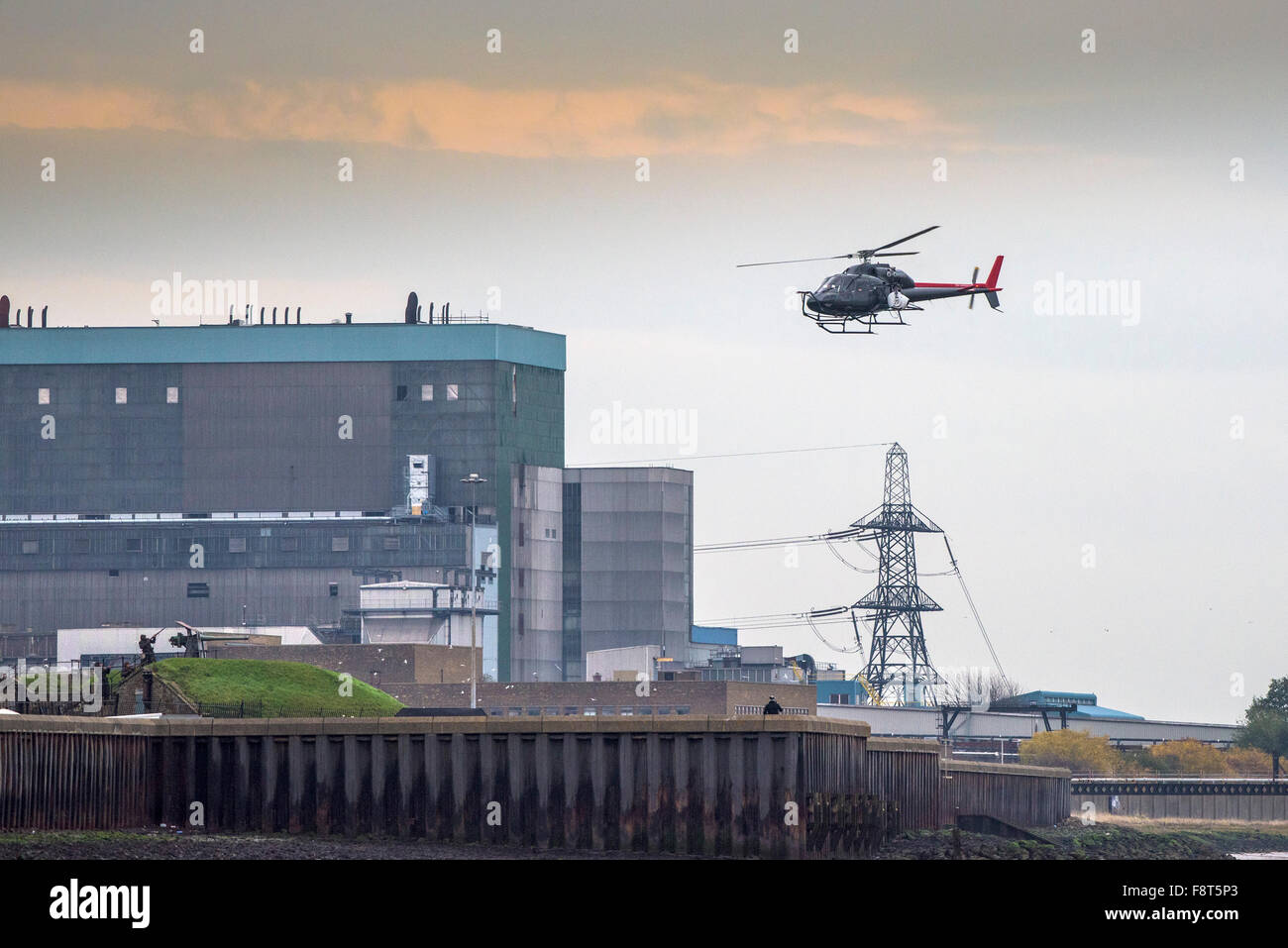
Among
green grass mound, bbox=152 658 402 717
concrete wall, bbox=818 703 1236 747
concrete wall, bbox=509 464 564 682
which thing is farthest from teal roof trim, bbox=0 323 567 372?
green grass mound, bbox=152 658 402 717

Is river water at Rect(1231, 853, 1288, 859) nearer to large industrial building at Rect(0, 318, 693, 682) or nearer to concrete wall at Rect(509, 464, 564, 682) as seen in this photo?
large industrial building at Rect(0, 318, 693, 682)

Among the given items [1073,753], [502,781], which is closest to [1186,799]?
[1073,753]

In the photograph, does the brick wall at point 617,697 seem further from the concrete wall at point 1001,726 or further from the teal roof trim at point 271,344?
the teal roof trim at point 271,344

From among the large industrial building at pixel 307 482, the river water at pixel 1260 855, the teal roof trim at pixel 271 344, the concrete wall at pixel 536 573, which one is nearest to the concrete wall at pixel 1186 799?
the river water at pixel 1260 855

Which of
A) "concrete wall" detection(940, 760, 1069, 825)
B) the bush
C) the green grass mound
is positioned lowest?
the bush

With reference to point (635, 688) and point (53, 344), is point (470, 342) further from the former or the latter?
point (635, 688)
